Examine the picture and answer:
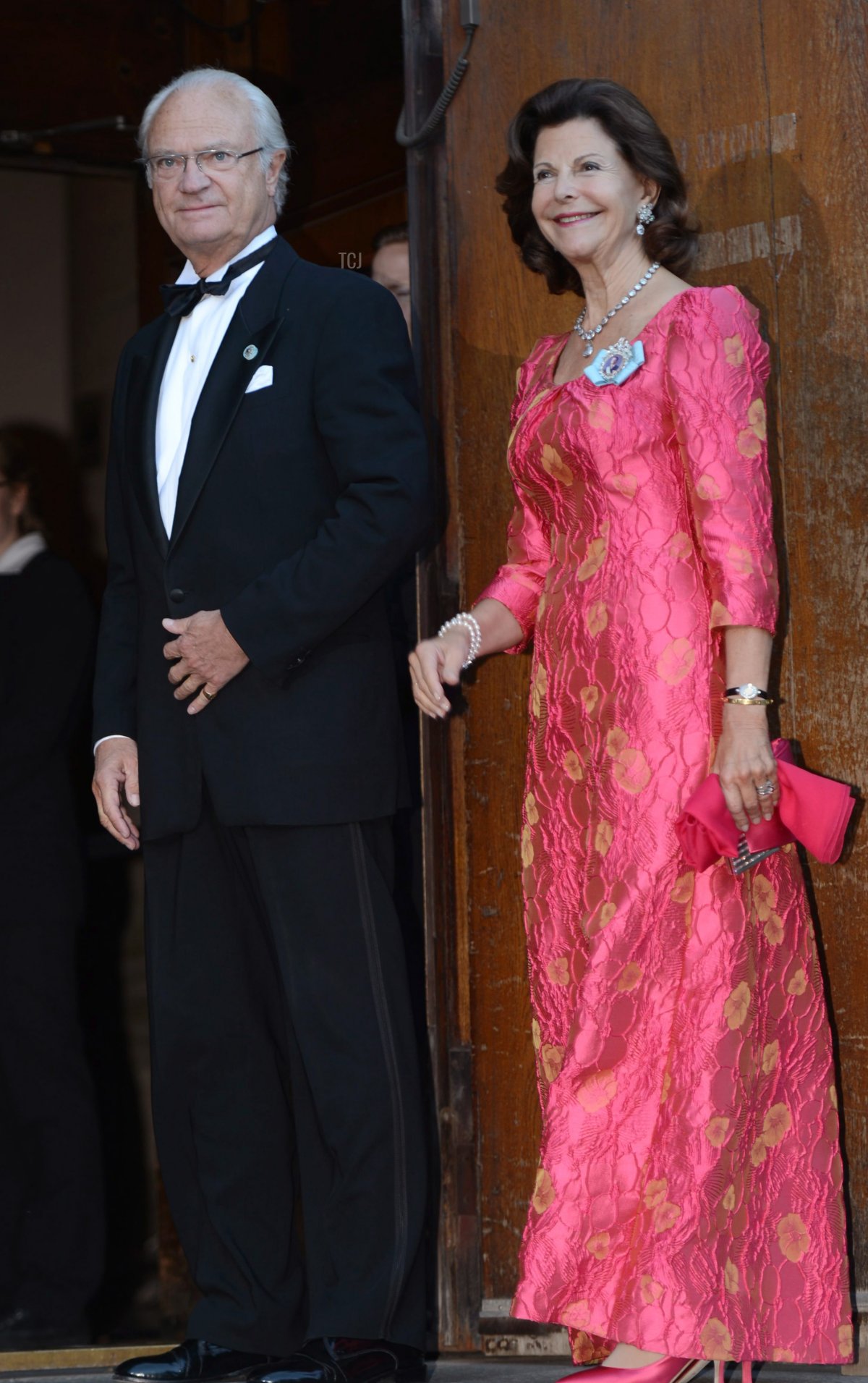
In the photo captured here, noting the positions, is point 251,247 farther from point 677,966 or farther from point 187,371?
point 677,966

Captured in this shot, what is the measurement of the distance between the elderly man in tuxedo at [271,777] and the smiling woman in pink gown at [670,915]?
9.6 inches

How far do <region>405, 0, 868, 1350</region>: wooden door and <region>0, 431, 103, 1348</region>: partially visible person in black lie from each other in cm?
87

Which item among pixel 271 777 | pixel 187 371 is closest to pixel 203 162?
pixel 187 371

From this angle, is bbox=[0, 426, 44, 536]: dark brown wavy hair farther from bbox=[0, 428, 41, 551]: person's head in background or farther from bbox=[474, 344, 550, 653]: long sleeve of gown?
bbox=[474, 344, 550, 653]: long sleeve of gown

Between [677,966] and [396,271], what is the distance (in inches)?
64.1

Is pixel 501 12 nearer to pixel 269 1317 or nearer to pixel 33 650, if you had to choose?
pixel 33 650

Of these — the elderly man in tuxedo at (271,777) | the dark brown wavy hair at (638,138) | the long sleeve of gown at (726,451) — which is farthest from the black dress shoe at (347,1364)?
the dark brown wavy hair at (638,138)

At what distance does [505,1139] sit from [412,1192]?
31 cm

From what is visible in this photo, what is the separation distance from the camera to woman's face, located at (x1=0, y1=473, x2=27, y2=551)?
3.56 metres

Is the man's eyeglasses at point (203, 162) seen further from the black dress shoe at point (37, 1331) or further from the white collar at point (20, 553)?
the black dress shoe at point (37, 1331)

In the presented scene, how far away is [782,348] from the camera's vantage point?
269 cm

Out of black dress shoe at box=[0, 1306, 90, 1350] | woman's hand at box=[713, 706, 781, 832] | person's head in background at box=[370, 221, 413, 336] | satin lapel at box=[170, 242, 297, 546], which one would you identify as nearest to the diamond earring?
satin lapel at box=[170, 242, 297, 546]

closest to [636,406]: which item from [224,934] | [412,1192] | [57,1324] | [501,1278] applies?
[224,934]

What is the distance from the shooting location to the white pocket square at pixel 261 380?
271cm
